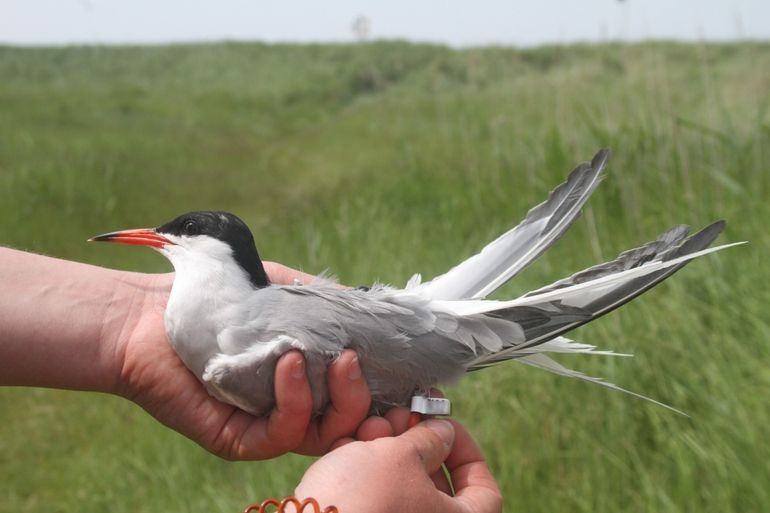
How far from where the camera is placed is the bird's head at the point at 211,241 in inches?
52.1

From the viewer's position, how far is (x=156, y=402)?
1.56 metres

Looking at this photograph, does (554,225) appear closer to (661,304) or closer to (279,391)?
(279,391)

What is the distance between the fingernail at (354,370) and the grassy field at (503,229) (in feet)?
3.50

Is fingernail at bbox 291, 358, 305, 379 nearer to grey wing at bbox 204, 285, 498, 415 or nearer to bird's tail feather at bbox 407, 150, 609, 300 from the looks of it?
grey wing at bbox 204, 285, 498, 415

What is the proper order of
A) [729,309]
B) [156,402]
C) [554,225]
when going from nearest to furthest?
[554,225] < [156,402] < [729,309]

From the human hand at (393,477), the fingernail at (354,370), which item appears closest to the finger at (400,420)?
the human hand at (393,477)

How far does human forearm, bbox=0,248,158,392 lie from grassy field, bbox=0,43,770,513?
40.9 inches

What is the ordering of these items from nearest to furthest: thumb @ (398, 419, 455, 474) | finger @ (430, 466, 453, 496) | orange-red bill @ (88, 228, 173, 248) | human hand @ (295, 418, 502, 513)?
human hand @ (295, 418, 502, 513), thumb @ (398, 419, 455, 474), orange-red bill @ (88, 228, 173, 248), finger @ (430, 466, 453, 496)

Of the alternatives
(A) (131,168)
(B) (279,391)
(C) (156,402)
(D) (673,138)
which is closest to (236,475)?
(C) (156,402)

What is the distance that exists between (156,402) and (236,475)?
1.23 meters

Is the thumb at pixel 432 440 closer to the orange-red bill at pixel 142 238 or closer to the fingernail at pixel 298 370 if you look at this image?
the fingernail at pixel 298 370

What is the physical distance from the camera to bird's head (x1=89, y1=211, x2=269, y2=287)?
132 cm

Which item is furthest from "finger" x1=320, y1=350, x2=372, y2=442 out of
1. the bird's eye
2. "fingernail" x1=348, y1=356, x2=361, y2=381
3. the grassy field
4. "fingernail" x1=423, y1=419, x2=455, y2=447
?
the grassy field

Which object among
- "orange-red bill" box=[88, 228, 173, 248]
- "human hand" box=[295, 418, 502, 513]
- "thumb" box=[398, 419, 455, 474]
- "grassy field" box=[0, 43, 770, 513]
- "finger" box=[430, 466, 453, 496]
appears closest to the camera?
"human hand" box=[295, 418, 502, 513]
